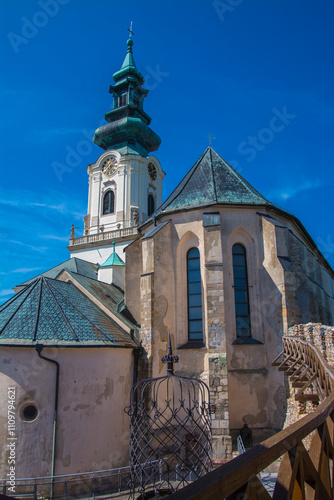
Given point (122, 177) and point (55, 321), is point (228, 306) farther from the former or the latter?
point (122, 177)

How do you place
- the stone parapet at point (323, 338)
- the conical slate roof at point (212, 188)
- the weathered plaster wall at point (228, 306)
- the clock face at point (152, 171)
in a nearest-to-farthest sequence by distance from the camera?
the stone parapet at point (323, 338)
the weathered plaster wall at point (228, 306)
the conical slate roof at point (212, 188)
the clock face at point (152, 171)

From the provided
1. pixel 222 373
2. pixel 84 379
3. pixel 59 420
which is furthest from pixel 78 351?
pixel 222 373

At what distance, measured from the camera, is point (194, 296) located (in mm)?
16031

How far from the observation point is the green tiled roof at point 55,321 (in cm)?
1277

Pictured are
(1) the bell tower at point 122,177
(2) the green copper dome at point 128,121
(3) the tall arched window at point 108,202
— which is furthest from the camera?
(2) the green copper dome at point 128,121

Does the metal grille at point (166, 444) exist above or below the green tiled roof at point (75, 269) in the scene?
below

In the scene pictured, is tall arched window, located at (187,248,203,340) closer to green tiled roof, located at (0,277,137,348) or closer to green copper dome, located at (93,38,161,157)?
green tiled roof, located at (0,277,137,348)

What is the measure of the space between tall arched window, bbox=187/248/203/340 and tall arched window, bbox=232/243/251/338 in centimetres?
149

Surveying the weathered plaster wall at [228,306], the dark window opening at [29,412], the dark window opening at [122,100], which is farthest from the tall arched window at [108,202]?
the dark window opening at [29,412]

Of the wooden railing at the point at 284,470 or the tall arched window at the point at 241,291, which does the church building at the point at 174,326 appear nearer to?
the tall arched window at the point at 241,291

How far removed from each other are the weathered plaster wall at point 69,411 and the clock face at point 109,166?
25.3 metres

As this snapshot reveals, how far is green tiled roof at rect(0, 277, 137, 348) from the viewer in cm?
1277

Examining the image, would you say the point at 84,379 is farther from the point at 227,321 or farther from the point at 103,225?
the point at 103,225

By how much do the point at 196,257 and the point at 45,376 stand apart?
7.68 metres
